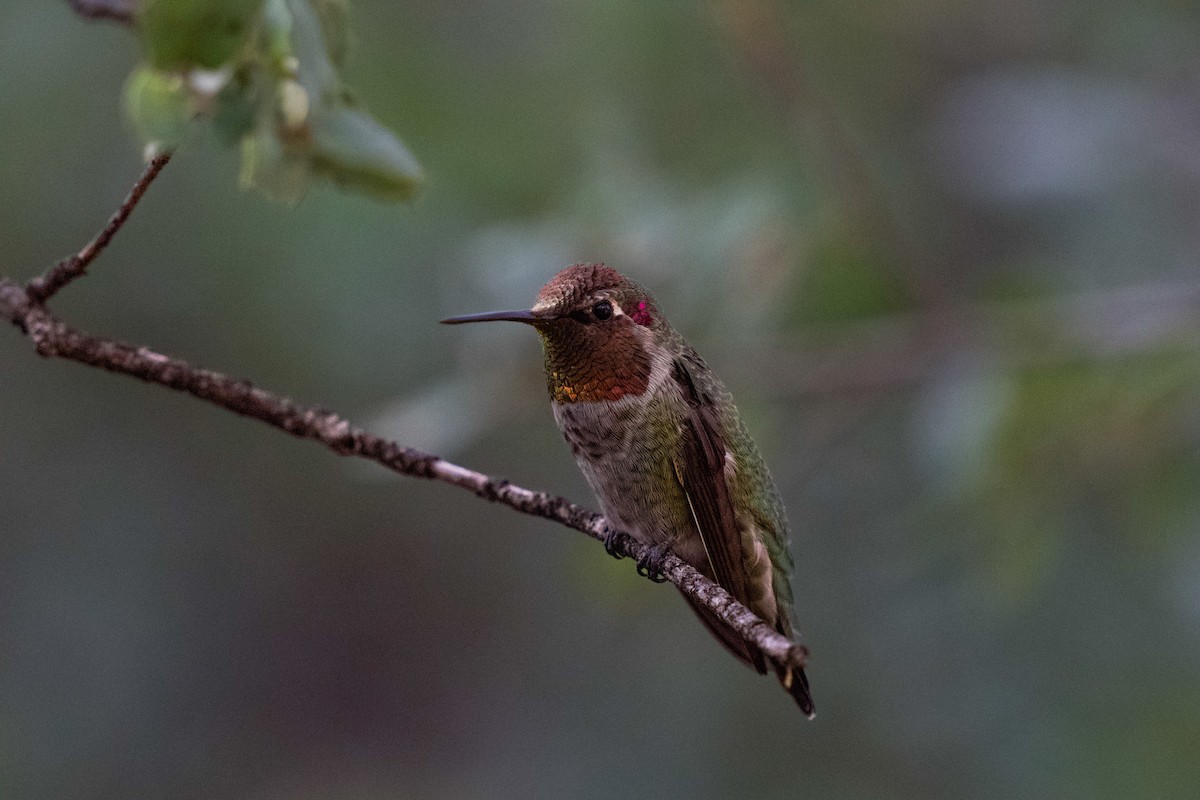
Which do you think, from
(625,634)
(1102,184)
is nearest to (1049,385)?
(1102,184)

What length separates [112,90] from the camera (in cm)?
623

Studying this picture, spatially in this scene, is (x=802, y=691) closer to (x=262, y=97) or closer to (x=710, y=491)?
(x=710, y=491)

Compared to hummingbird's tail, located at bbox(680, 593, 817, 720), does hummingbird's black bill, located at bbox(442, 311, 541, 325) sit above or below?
above

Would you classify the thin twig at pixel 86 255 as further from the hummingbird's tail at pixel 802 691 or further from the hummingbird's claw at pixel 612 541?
the hummingbird's tail at pixel 802 691

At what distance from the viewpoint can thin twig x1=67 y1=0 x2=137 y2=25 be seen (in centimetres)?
118

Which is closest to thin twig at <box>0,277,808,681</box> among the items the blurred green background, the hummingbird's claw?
the hummingbird's claw

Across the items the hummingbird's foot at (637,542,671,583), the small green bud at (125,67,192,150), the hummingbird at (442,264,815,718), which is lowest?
the small green bud at (125,67,192,150)

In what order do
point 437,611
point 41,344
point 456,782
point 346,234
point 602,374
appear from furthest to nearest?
point 437,611 < point 456,782 < point 346,234 < point 602,374 < point 41,344

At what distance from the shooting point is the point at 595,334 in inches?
89.6

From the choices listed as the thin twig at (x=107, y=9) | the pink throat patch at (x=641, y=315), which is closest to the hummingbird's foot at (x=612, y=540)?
the pink throat patch at (x=641, y=315)

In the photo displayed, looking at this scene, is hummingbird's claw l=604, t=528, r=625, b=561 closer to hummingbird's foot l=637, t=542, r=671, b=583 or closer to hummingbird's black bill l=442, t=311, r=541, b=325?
hummingbird's foot l=637, t=542, r=671, b=583

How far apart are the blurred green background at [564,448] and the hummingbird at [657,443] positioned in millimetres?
1077

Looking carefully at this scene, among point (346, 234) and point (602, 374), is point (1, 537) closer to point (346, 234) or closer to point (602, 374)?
point (346, 234)

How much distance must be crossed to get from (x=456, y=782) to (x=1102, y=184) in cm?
449
